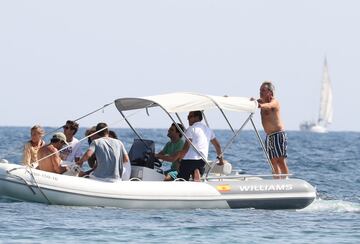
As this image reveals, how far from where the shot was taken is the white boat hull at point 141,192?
611 inches

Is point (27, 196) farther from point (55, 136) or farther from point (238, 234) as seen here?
point (238, 234)

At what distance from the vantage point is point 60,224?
1398 cm

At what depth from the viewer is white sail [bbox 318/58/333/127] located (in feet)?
351

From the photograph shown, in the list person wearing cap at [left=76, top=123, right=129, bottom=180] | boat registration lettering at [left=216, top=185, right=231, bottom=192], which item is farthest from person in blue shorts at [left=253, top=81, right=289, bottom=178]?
person wearing cap at [left=76, top=123, right=129, bottom=180]

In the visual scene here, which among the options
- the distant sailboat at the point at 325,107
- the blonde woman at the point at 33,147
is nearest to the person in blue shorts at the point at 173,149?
the blonde woman at the point at 33,147

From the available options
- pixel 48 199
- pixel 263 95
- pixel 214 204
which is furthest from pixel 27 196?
pixel 263 95

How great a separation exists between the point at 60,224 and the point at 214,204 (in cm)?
291

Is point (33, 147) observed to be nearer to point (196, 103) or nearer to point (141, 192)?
point (141, 192)

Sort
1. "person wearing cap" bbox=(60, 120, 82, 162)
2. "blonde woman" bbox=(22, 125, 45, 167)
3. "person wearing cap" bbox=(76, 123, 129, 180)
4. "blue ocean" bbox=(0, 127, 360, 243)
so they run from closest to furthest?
"blue ocean" bbox=(0, 127, 360, 243) < "person wearing cap" bbox=(76, 123, 129, 180) < "blonde woman" bbox=(22, 125, 45, 167) < "person wearing cap" bbox=(60, 120, 82, 162)

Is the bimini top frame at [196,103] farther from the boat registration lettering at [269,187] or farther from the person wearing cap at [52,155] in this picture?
the person wearing cap at [52,155]

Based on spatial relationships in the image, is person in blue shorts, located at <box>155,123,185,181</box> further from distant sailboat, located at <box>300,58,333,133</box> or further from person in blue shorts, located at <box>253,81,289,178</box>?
distant sailboat, located at <box>300,58,333,133</box>

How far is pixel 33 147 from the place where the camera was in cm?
1623

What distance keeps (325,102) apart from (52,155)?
318 ft

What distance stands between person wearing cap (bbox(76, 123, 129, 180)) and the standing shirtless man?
2.29 metres
